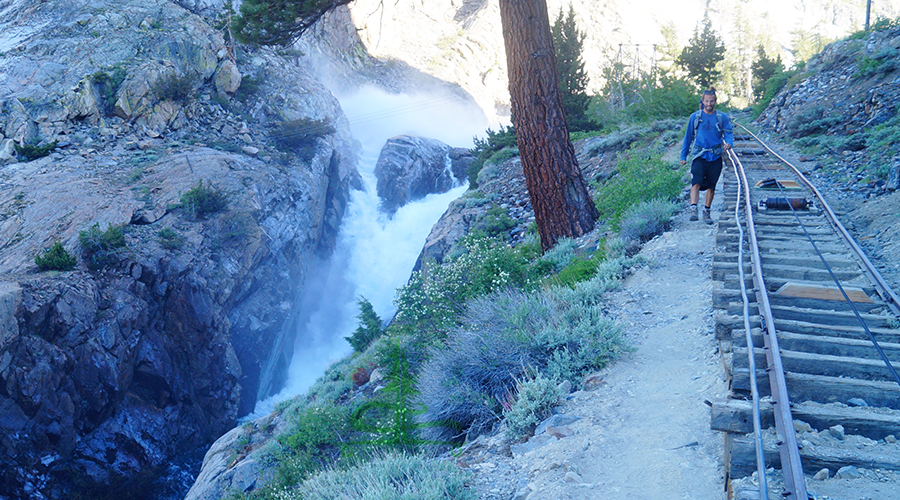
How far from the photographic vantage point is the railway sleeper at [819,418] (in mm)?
2896

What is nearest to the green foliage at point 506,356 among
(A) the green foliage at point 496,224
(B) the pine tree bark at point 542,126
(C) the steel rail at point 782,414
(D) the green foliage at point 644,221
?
(C) the steel rail at point 782,414

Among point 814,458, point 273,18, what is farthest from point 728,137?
point 273,18

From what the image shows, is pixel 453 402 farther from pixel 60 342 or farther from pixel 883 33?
pixel 883 33

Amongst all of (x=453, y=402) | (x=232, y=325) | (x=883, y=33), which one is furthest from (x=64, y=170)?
(x=883, y=33)

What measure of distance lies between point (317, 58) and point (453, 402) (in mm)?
46254

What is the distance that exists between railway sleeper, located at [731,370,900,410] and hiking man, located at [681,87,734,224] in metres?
4.75

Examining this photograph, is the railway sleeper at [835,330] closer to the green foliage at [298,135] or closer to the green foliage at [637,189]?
the green foliage at [637,189]

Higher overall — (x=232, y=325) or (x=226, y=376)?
(x=232, y=325)

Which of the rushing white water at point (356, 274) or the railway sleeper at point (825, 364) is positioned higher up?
the railway sleeper at point (825, 364)

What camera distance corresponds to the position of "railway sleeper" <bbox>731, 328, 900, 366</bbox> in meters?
3.76

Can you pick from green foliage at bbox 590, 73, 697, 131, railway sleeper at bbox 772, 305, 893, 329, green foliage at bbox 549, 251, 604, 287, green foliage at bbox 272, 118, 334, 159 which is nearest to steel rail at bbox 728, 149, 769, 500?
railway sleeper at bbox 772, 305, 893, 329

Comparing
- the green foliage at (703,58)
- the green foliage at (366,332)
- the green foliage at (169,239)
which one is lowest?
the green foliage at (366,332)

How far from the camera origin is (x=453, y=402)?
4.66 m

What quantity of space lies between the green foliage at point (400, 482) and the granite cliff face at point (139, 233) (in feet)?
40.7
